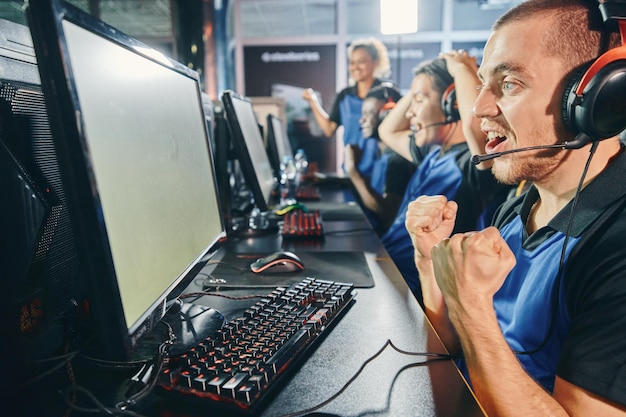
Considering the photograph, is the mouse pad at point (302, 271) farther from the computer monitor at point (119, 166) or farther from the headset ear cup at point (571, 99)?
the headset ear cup at point (571, 99)

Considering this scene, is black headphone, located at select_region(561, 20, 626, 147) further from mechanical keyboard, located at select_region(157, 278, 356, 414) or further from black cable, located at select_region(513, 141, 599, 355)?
mechanical keyboard, located at select_region(157, 278, 356, 414)

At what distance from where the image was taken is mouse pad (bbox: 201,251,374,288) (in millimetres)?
1013

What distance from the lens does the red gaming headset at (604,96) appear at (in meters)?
0.71

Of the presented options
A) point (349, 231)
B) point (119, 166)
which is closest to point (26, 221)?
point (119, 166)

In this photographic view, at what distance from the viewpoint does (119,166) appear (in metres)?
0.50

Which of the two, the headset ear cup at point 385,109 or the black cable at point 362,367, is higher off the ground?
the headset ear cup at point 385,109

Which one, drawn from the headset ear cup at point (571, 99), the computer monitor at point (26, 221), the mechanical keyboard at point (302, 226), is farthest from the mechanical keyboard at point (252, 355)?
the mechanical keyboard at point (302, 226)

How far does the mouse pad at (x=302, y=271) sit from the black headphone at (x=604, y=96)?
0.53 m

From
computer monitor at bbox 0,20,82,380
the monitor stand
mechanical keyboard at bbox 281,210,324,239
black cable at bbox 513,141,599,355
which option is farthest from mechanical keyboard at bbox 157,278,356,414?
the monitor stand

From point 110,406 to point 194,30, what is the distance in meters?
4.00

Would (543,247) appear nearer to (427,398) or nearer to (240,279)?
(427,398)

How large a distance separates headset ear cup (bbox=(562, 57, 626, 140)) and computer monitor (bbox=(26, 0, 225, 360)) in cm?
70

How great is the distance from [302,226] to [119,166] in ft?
3.44

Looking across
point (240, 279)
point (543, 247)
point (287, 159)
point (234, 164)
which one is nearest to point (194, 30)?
point (287, 159)
